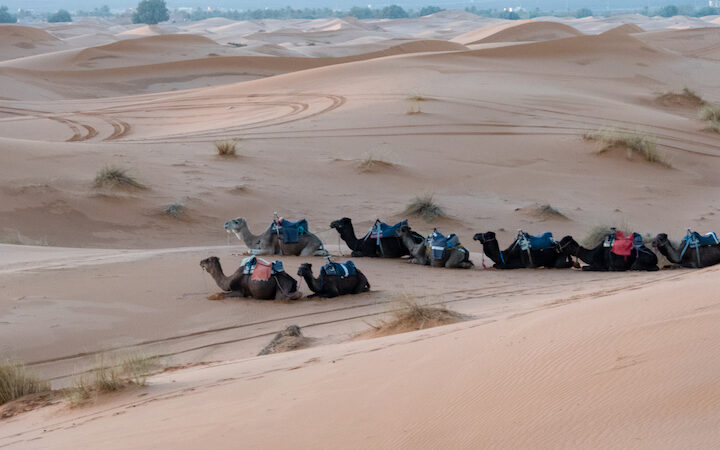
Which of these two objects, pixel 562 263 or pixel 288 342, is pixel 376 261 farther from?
pixel 288 342

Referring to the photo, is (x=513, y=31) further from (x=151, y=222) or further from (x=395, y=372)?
(x=395, y=372)

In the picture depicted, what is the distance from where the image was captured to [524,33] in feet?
200

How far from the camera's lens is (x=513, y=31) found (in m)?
61.0

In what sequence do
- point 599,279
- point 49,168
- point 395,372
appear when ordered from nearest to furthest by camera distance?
point 395,372, point 599,279, point 49,168

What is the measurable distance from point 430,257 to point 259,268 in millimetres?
2997

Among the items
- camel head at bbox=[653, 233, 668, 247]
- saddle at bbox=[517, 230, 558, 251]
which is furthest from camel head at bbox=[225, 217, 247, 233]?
camel head at bbox=[653, 233, 668, 247]

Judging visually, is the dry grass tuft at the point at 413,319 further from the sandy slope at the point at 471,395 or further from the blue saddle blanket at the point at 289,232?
the blue saddle blanket at the point at 289,232

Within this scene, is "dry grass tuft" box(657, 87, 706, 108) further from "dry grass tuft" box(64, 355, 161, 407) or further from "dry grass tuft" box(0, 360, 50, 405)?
"dry grass tuft" box(0, 360, 50, 405)

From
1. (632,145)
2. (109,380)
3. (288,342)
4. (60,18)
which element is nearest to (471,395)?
(109,380)

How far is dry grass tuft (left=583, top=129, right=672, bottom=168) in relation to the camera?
68.9 feet

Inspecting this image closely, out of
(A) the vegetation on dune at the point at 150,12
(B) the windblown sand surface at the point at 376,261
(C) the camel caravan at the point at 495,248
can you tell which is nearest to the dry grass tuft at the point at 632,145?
(B) the windblown sand surface at the point at 376,261

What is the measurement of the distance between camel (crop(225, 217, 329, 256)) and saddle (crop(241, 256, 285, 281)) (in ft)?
6.45

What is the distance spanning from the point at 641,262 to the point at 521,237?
153cm

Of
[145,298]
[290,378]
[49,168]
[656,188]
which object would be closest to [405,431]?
[290,378]
